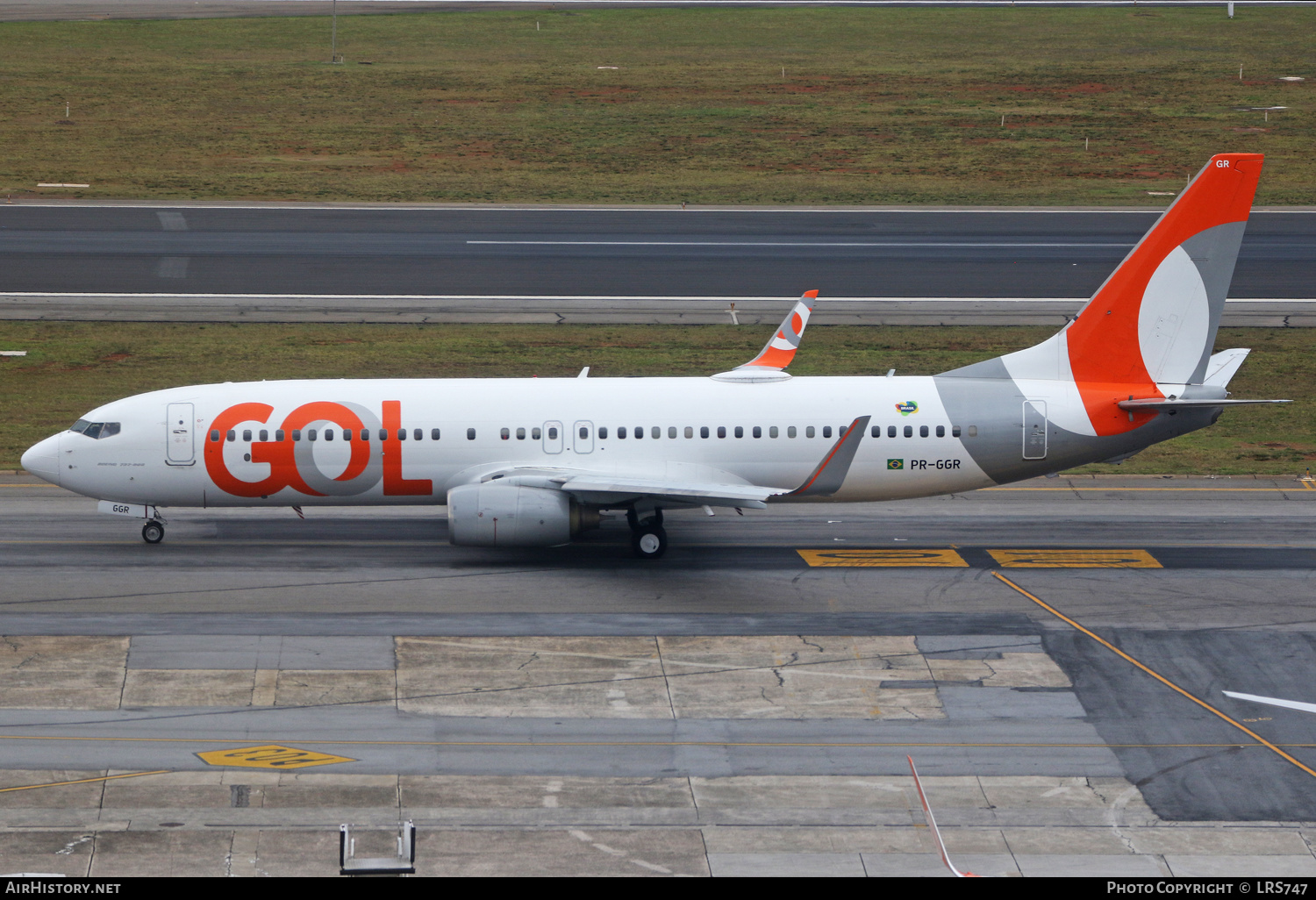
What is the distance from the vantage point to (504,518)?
28406mm

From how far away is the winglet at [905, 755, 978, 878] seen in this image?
16.8 m

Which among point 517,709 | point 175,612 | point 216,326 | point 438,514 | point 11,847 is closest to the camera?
point 11,847

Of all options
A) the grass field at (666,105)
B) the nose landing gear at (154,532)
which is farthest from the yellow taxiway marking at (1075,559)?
the grass field at (666,105)

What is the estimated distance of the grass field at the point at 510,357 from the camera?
39.9m

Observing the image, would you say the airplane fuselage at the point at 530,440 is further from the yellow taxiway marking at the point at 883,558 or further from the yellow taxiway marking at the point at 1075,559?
the yellow taxiway marking at the point at 1075,559

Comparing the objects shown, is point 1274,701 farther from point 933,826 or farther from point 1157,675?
point 933,826

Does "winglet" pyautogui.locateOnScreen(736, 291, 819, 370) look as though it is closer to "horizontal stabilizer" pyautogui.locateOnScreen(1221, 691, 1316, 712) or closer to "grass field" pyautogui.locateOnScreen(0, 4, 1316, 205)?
"horizontal stabilizer" pyautogui.locateOnScreen(1221, 691, 1316, 712)

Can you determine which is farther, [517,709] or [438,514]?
[438,514]

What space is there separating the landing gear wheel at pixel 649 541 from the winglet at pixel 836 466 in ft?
9.73

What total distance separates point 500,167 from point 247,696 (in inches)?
2091

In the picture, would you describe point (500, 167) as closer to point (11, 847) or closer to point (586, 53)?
point (586, 53)

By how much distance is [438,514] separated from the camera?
3366cm
